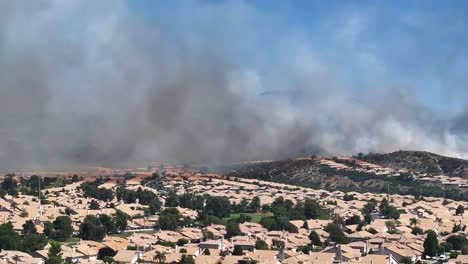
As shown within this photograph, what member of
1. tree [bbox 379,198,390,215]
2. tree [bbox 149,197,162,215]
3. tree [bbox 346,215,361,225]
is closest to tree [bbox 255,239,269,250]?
tree [bbox 346,215,361,225]

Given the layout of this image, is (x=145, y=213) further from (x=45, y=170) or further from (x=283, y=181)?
(x=283, y=181)

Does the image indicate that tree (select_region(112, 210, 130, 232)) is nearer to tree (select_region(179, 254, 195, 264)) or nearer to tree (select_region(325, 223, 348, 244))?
tree (select_region(325, 223, 348, 244))

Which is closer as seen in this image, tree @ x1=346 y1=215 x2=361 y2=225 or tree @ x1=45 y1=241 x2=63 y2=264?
tree @ x1=45 y1=241 x2=63 y2=264

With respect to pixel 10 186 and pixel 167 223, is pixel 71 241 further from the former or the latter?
pixel 10 186

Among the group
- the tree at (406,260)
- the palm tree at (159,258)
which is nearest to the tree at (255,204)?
the tree at (406,260)

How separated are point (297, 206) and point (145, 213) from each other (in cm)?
853

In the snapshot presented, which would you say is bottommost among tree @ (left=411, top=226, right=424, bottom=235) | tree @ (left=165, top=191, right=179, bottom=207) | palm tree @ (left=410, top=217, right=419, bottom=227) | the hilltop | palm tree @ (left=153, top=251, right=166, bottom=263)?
palm tree @ (left=153, top=251, right=166, bottom=263)

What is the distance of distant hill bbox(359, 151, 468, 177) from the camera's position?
64.8m

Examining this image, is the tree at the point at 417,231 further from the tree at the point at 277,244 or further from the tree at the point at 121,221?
the tree at the point at 121,221

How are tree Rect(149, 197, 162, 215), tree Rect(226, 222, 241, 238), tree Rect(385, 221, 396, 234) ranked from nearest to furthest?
tree Rect(226, 222, 241, 238), tree Rect(385, 221, 396, 234), tree Rect(149, 197, 162, 215)

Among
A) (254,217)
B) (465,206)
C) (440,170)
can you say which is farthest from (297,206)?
(440,170)

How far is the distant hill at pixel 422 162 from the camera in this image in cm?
6481

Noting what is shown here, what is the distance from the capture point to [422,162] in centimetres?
6738

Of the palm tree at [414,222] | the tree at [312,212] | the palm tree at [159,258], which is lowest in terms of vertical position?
the palm tree at [159,258]
